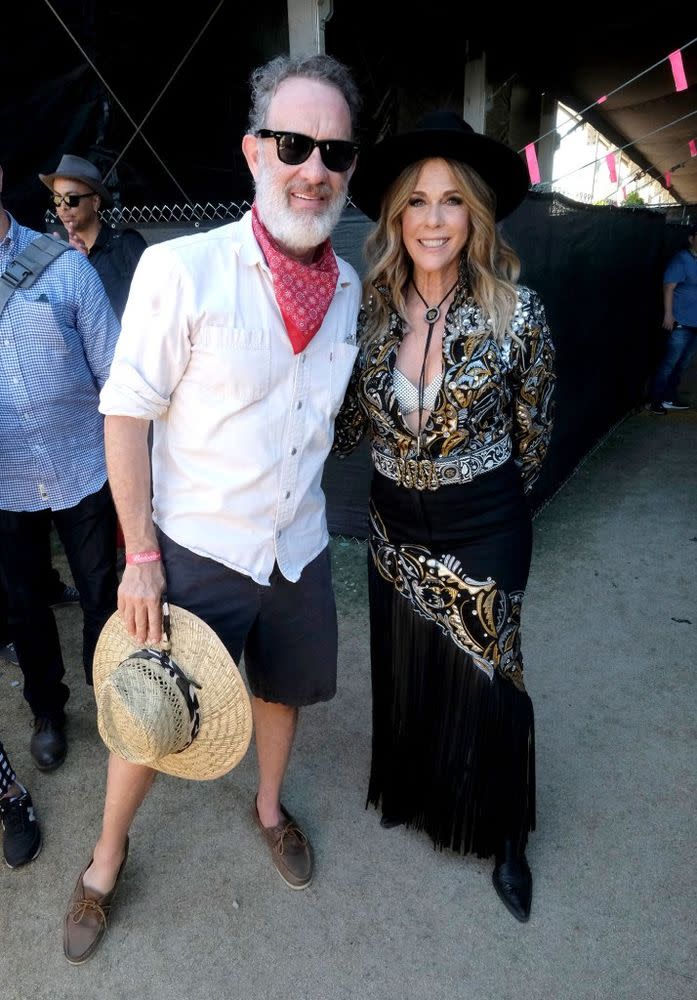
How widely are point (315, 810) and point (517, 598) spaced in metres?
1.05

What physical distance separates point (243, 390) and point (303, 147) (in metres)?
0.55

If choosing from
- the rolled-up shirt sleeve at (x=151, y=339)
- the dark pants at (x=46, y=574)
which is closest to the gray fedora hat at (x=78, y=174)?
the dark pants at (x=46, y=574)

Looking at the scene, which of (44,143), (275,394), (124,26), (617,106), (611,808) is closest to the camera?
(275,394)

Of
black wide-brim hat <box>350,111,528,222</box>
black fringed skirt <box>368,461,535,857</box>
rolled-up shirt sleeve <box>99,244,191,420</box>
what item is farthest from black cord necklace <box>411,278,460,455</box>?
rolled-up shirt sleeve <box>99,244,191,420</box>

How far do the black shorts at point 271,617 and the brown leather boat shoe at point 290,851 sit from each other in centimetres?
49

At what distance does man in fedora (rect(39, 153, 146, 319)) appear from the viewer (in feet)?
11.3

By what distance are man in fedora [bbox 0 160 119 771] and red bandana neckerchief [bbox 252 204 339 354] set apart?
0.96 m

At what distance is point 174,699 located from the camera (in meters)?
1.55

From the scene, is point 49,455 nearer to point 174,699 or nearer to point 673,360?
point 174,699

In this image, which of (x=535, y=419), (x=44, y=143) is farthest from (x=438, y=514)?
(x=44, y=143)

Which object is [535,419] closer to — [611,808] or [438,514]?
[438,514]

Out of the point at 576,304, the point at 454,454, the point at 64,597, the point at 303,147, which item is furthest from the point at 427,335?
the point at 576,304

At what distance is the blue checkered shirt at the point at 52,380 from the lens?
2162mm

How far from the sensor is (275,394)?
5.14 ft
